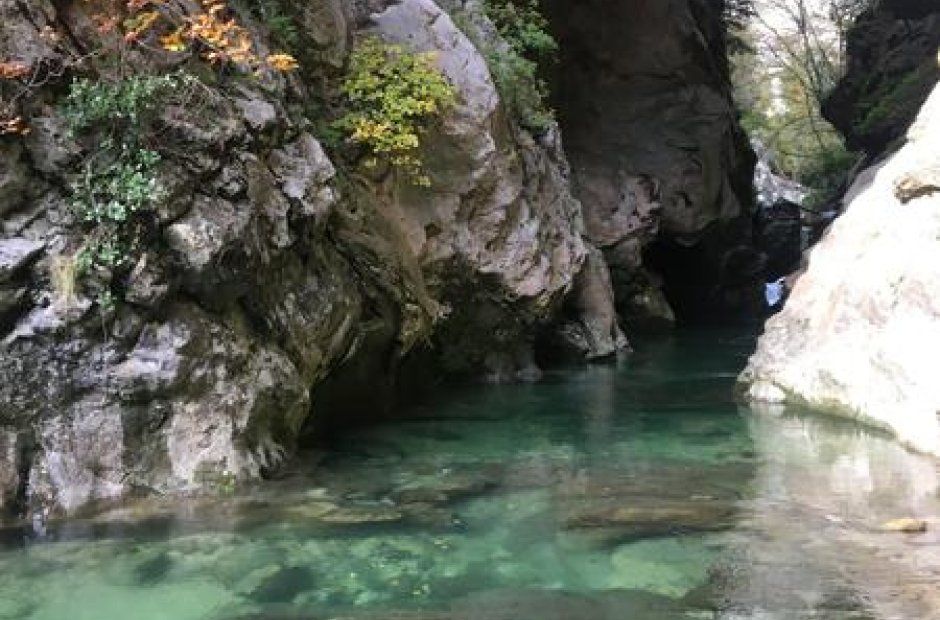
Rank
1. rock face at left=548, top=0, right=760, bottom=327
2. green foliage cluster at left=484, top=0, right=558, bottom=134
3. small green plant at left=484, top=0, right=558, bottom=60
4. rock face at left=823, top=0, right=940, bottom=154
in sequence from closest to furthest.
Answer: green foliage cluster at left=484, top=0, right=558, bottom=134 < small green plant at left=484, top=0, right=558, bottom=60 < rock face at left=548, top=0, right=760, bottom=327 < rock face at left=823, top=0, right=940, bottom=154

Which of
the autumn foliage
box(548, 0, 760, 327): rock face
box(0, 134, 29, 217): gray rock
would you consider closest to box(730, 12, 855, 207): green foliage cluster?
box(548, 0, 760, 327): rock face

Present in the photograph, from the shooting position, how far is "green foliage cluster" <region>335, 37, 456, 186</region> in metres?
10.9

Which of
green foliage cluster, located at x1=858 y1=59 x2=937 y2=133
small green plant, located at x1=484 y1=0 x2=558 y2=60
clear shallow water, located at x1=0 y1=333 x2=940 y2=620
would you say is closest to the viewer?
clear shallow water, located at x1=0 y1=333 x2=940 y2=620

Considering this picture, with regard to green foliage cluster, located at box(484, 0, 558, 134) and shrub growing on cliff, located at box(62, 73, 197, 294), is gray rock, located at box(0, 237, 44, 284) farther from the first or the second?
green foliage cluster, located at box(484, 0, 558, 134)

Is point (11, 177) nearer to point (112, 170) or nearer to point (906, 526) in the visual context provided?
point (112, 170)

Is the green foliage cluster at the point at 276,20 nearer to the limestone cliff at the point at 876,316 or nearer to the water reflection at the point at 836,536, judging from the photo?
the water reflection at the point at 836,536

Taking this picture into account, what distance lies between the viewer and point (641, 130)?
22672mm

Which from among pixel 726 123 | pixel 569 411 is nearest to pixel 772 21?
pixel 726 123

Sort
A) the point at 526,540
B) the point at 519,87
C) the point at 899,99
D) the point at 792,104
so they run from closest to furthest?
the point at 526,540 < the point at 519,87 < the point at 899,99 < the point at 792,104

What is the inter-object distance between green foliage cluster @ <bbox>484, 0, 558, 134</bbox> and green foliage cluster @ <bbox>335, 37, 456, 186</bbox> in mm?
2624

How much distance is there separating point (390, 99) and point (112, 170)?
4.34m

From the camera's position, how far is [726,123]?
2400 centimetres

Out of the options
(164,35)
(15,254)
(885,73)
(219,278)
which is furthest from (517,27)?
(885,73)

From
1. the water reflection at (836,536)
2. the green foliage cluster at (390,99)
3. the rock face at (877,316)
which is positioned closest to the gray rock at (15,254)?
the green foliage cluster at (390,99)
